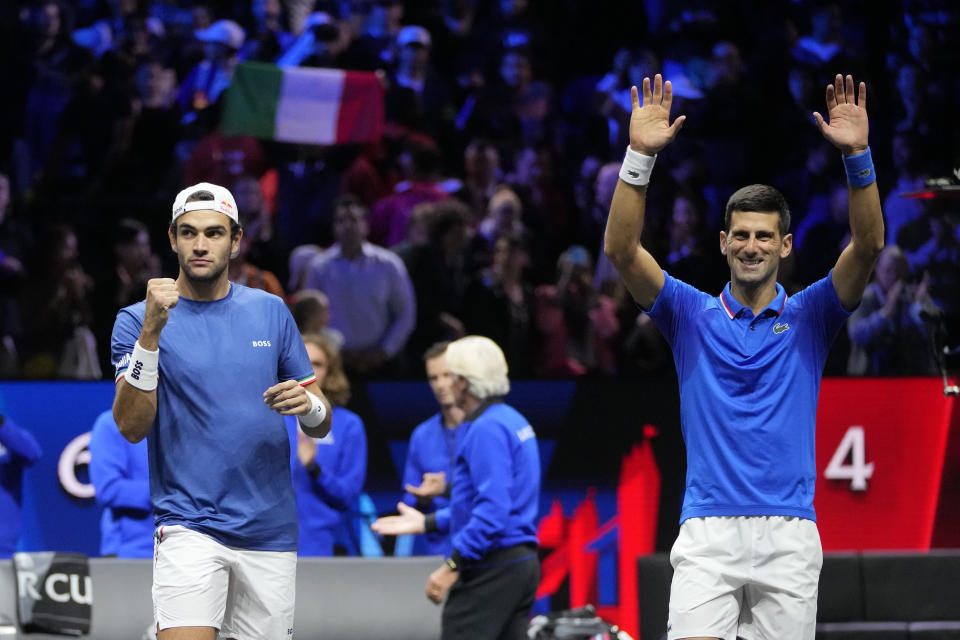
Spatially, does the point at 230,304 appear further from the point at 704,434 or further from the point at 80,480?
the point at 80,480

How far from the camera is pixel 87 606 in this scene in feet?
20.1

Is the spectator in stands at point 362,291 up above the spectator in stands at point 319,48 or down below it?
below

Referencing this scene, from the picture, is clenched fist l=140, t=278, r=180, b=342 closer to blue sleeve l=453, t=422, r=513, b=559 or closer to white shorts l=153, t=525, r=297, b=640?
white shorts l=153, t=525, r=297, b=640

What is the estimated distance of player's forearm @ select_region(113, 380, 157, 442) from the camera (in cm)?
395

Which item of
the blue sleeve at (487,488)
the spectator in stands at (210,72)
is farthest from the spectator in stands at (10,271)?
the blue sleeve at (487,488)

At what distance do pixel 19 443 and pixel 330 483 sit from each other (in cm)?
187

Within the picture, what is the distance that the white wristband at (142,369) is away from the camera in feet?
12.9

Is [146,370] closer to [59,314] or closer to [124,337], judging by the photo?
[124,337]

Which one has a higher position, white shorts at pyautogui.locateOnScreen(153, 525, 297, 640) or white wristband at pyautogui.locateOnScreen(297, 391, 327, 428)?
white wristband at pyautogui.locateOnScreen(297, 391, 327, 428)

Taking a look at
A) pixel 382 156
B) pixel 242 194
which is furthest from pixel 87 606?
pixel 382 156

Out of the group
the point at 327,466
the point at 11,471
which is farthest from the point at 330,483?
the point at 11,471

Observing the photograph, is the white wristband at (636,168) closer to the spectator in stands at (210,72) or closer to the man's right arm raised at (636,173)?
the man's right arm raised at (636,173)

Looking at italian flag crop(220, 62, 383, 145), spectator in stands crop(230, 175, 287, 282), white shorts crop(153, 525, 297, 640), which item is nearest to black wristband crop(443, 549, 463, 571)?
white shorts crop(153, 525, 297, 640)

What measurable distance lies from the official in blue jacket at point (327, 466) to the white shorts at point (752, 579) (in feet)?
11.0
